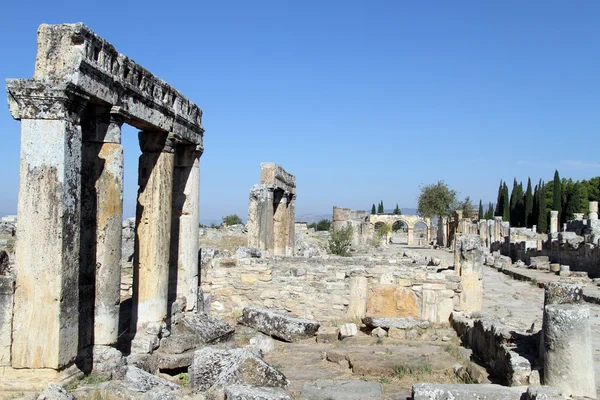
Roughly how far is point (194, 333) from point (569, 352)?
546 cm

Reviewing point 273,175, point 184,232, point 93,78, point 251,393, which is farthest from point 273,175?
point 251,393

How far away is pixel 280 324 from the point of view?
1055 centimetres

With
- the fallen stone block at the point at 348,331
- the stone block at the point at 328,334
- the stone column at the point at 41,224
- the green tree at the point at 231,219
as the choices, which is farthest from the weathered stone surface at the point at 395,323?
the green tree at the point at 231,219

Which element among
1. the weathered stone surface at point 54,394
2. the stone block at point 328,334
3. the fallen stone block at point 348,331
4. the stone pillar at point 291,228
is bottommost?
the stone block at point 328,334

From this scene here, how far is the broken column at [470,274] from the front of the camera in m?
11.5

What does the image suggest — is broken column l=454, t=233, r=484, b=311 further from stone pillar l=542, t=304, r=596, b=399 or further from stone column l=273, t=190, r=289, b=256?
stone column l=273, t=190, r=289, b=256

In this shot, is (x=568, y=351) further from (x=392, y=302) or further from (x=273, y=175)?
(x=273, y=175)

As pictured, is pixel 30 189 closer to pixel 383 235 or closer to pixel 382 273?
pixel 382 273

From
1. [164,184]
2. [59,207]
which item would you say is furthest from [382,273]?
[59,207]

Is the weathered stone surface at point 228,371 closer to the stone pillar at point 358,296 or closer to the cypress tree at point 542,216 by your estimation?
the stone pillar at point 358,296

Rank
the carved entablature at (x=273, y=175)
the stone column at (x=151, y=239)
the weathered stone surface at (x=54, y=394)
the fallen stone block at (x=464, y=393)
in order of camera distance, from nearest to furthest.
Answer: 1. the weathered stone surface at (x=54, y=394)
2. the fallen stone block at (x=464, y=393)
3. the stone column at (x=151, y=239)
4. the carved entablature at (x=273, y=175)

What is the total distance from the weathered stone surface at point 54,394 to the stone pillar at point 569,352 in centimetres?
495

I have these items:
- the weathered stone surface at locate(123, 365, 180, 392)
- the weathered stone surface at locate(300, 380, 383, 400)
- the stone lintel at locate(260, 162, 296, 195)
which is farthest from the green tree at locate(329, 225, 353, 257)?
the weathered stone surface at locate(123, 365, 180, 392)

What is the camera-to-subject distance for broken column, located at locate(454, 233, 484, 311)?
11492 millimetres
